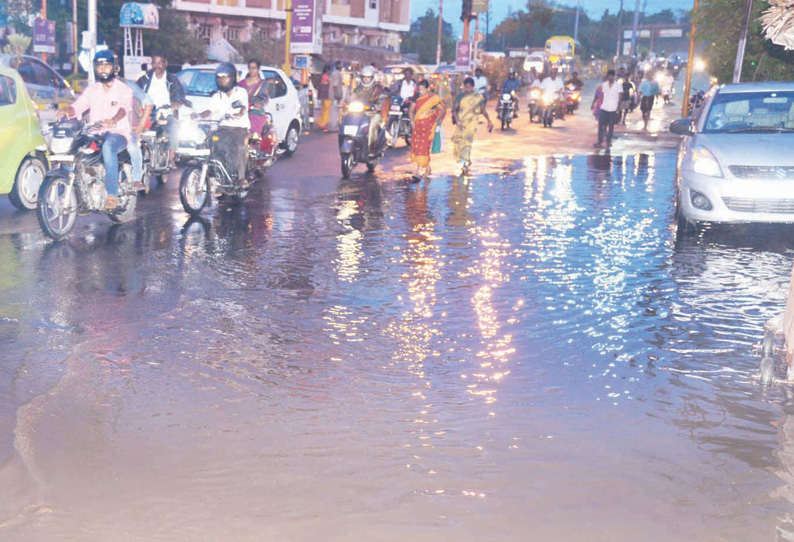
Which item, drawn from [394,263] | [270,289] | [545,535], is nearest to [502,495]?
[545,535]

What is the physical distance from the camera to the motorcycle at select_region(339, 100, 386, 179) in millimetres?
17031

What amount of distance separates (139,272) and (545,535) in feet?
19.1

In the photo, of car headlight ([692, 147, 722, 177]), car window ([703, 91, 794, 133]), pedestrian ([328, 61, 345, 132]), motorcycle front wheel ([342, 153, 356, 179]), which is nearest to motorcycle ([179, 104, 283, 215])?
motorcycle front wheel ([342, 153, 356, 179])

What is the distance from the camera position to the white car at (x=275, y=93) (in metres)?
18.3

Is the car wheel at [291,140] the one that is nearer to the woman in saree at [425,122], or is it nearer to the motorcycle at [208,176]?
the woman in saree at [425,122]

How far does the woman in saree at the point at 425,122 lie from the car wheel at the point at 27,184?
21.9 feet

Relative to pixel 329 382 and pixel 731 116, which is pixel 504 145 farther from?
pixel 329 382

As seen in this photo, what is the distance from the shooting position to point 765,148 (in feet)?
36.1

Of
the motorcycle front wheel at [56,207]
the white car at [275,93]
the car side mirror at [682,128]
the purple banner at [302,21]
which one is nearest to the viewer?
the motorcycle front wheel at [56,207]

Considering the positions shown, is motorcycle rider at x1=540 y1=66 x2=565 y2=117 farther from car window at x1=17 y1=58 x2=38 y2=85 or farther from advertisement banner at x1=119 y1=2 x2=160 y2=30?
car window at x1=17 y1=58 x2=38 y2=85

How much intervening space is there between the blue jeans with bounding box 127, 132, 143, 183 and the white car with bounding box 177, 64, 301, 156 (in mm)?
6829

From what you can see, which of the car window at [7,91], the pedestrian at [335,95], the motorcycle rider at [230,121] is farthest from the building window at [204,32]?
the car window at [7,91]

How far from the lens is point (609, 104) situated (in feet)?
82.0

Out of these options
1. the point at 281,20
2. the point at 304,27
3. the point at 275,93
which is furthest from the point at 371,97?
the point at 281,20
